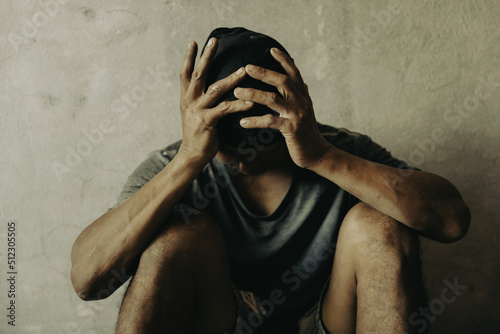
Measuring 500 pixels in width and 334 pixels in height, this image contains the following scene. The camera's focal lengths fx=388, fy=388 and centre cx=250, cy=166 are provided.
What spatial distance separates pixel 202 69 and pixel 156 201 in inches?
14.0

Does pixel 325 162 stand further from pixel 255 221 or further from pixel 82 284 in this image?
pixel 82 284

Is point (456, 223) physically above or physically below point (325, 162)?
below

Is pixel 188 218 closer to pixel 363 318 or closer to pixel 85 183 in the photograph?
pixel 363 318

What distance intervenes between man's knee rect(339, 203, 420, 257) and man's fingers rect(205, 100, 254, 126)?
399 millimetres

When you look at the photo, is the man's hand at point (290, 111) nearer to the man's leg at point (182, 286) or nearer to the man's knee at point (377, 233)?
the man's knee at point (377, 233)

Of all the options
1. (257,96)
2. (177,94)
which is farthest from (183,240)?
(177,94)

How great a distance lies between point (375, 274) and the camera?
92 centimetres

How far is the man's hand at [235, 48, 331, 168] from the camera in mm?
912

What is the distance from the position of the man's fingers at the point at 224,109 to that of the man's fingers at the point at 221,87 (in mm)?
22

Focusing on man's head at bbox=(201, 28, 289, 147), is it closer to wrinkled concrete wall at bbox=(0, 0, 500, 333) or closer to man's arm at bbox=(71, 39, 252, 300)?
man's arm at bbox=(71, 39, 252, 300)

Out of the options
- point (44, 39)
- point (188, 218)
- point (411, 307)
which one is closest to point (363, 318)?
point (411, 307)

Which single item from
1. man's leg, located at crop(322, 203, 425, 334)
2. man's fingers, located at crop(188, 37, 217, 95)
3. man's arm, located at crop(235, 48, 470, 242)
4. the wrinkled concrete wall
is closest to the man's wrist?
man's arm, located at crop(235, 48, 470, 242)

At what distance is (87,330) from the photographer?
5.82 ft

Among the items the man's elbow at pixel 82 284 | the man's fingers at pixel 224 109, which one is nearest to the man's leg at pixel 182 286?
the man's elbow at pixel 82 284
